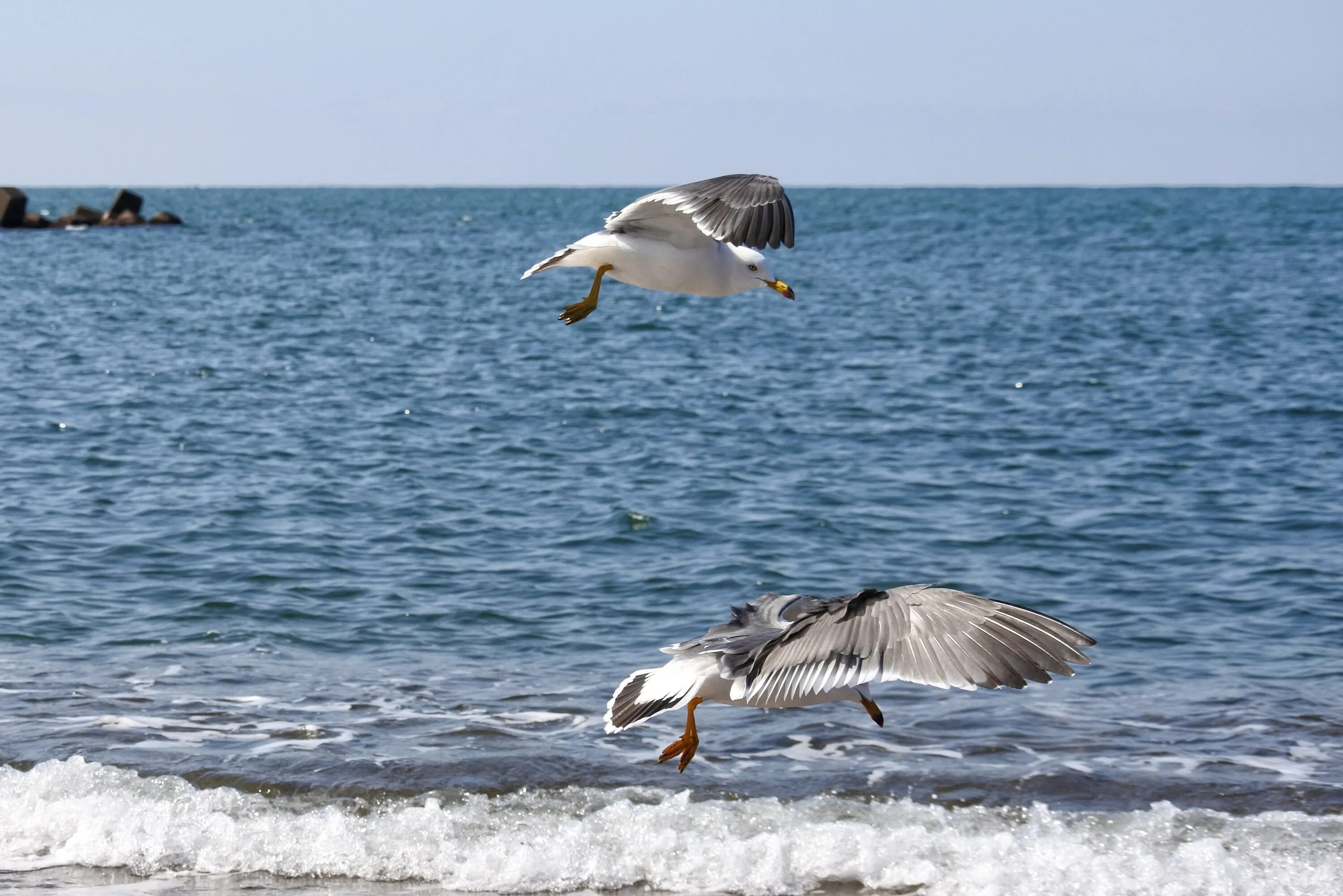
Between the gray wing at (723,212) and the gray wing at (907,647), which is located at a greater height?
the gray wing at (723,212)

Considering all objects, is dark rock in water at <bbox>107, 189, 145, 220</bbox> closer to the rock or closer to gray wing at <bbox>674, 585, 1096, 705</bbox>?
the rock

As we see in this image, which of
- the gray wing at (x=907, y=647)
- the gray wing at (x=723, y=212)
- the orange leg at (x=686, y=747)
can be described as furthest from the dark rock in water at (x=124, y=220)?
the gray wing at (x=907, y=647)

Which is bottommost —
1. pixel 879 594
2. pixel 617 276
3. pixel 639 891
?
pixel 639 891

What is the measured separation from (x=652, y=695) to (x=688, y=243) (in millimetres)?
1763

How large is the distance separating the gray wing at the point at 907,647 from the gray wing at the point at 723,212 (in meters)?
1.27

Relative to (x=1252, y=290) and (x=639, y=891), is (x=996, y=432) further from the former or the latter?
(x=1252, y=290)

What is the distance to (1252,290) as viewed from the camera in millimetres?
36594

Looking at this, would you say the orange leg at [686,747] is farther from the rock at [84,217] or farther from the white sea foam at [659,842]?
the rock at [84,217]

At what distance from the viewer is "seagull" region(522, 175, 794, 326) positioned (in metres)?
5.58

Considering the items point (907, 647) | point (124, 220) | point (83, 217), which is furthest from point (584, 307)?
point (124, 220)

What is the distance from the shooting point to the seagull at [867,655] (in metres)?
4.55

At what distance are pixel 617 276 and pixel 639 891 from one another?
327 cm

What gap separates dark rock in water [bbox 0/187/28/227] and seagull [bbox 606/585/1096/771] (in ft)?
218

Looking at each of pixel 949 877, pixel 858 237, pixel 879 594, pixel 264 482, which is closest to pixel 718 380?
pixel 264 482
